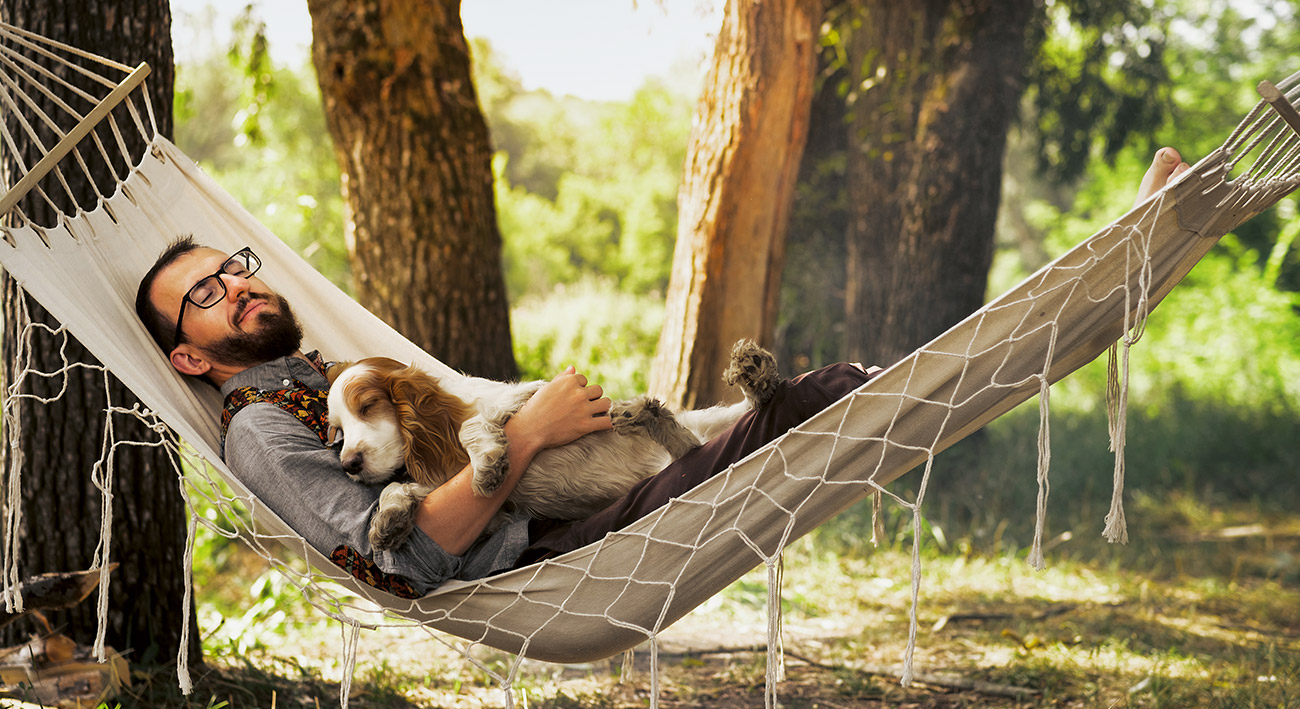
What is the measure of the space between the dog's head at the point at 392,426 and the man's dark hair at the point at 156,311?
1.51ft

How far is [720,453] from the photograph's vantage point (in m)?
1.58

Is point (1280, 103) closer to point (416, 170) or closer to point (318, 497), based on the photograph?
point (318, 497)

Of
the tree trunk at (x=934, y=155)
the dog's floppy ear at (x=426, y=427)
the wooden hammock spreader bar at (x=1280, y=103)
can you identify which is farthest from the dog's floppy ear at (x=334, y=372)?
the tree trunk at (x=934, y=155)

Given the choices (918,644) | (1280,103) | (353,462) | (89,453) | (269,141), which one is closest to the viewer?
(1280,103)

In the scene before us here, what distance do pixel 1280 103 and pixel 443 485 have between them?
140 cm

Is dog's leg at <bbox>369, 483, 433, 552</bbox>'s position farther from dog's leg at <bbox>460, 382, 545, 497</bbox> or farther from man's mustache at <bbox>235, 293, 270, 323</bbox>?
man's mustache at <bbox>235, 293, 270, 323</bbox>

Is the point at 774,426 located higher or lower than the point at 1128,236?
lower

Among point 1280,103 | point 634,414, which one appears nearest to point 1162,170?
point 1280,103

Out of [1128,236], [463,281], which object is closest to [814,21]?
[463,281]

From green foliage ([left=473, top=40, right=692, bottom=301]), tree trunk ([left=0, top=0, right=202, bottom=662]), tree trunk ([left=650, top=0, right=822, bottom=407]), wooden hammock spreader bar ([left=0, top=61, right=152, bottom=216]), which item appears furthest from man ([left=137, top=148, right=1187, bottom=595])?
green foliage ([left=473, top=40, right=692, bottom=301])

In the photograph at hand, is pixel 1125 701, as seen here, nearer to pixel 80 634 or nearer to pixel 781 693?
pixel 781 693

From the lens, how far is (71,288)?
5.58 feet

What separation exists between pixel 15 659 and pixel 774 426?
5.30ft

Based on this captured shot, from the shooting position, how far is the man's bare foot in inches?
59.6
